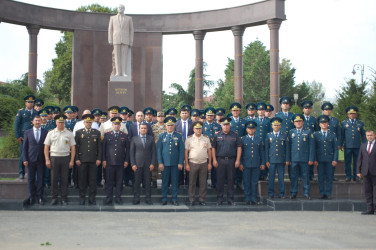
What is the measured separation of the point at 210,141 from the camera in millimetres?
11539

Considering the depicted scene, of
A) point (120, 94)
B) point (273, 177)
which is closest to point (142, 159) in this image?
point (273, 177)

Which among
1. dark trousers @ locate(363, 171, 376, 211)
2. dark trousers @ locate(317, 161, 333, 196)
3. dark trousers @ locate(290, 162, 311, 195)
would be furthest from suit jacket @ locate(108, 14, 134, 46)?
dark trousers @ locate(363, 171, 376, 211)

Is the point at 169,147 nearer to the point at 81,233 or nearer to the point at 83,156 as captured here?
the point at 83,156

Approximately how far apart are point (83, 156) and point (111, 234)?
3.43m

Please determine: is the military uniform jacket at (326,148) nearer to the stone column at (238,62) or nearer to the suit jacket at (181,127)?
the suit jacket at (181,127)

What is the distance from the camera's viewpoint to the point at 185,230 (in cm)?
792

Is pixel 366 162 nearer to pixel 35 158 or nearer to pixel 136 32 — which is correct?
pixel 35 158

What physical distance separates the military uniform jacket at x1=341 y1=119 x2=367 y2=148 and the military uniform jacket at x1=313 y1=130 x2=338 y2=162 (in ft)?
3.02

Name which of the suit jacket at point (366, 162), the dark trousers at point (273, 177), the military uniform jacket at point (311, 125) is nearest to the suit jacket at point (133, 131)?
the dark trousers at point (273, 177)

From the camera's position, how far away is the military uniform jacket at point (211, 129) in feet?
38.7

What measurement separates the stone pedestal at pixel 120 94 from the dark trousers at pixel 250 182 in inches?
290

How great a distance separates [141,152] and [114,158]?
2.01ft

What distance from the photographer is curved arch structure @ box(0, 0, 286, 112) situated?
76.2ft

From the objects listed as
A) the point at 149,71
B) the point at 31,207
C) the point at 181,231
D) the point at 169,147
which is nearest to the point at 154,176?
the point at 169,147
